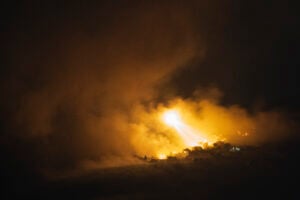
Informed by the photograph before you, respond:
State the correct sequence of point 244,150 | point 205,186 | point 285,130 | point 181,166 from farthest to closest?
point 285,130 < point 244,150 < point 181,166 < point 205,186

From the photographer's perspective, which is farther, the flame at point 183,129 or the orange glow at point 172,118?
the orange glow at point 172,118

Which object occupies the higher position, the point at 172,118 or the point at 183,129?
the point at 172,118

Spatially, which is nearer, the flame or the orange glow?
the flame

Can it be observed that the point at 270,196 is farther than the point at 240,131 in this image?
No

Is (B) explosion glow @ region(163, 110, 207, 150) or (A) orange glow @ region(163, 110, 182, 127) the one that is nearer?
(B) explosion glow @ region(163, 110, 207, 150)

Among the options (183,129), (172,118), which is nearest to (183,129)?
(183,129)

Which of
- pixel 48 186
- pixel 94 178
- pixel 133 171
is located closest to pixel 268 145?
pixel 133 171

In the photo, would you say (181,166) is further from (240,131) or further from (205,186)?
(240,131)

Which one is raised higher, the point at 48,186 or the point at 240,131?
the point at 240,131

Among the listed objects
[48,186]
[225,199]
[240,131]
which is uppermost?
[240,131]

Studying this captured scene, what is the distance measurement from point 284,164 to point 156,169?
722cm

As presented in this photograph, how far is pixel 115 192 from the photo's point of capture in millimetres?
24516

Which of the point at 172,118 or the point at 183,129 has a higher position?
the point at 172,118

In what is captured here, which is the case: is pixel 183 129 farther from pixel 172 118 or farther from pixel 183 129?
pixel 172 118
